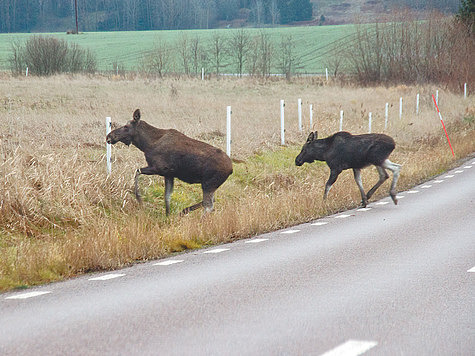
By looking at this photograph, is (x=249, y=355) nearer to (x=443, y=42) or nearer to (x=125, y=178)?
(x=125, y=178)

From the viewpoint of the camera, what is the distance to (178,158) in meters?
13.8

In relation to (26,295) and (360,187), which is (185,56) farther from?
(26,295)

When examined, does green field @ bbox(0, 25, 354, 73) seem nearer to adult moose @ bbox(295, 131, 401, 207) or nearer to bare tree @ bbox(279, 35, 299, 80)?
bare tree @ bbox(279, 35, 299, 80)

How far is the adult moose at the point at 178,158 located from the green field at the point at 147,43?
8989cm

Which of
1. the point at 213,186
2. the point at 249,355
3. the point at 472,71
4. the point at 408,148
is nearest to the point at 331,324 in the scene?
the point at 249,355

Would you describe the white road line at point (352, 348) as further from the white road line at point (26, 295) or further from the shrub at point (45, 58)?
the shrub at point (45, 58)

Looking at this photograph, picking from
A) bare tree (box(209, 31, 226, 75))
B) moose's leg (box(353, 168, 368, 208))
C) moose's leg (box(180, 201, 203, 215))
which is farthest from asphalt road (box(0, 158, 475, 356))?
bare tree (box(209, 31, 226, 75))

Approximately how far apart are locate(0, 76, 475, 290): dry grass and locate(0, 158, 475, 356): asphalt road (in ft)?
1.94

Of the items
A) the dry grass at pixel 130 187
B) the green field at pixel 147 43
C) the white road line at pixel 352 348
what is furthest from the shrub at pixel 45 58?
the white road line at pixel 352 348

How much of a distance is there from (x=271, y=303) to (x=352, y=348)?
1.78 meters

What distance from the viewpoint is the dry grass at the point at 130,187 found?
427 inches

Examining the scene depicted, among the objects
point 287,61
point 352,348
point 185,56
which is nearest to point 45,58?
point 185,56

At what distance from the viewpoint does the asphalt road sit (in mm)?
6289

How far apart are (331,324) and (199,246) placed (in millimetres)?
5187
